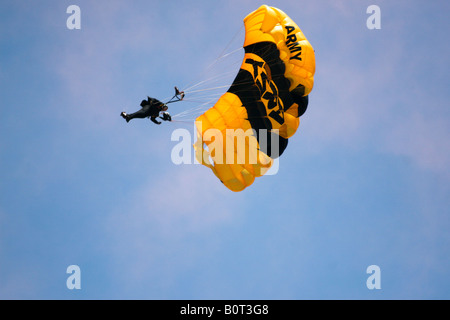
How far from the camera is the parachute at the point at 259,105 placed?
53.4 ft

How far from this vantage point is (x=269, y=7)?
17.6 m

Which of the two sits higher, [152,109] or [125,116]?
[152,109]

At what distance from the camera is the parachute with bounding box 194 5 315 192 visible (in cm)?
1627

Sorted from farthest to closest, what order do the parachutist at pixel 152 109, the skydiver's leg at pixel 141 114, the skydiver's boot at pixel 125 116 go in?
the parachutist at pixel 152 109 → the skydiver's leg at pixel 141 114 → the skydiver's boot at pixel 125 116

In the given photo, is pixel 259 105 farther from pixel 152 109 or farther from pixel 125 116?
pixel 125 116

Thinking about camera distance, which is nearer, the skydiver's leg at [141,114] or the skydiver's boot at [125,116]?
the skydiver's boot at [125,116]

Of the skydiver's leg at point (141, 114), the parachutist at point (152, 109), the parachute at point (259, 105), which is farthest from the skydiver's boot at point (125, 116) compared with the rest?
the parachute at point (259, 105)

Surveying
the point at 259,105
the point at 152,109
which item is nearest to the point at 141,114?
the point at 152,109

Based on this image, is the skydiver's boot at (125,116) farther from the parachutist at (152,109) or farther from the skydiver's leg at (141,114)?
the parachutist at (152,109)

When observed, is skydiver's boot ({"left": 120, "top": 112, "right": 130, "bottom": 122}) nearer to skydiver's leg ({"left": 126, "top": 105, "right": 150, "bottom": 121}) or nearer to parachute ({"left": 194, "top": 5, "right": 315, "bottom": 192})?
skydiver's leg ({"left": 126, "top": 105, "right": 150, "bottom": 121})

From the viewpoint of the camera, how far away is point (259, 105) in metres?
17.0
